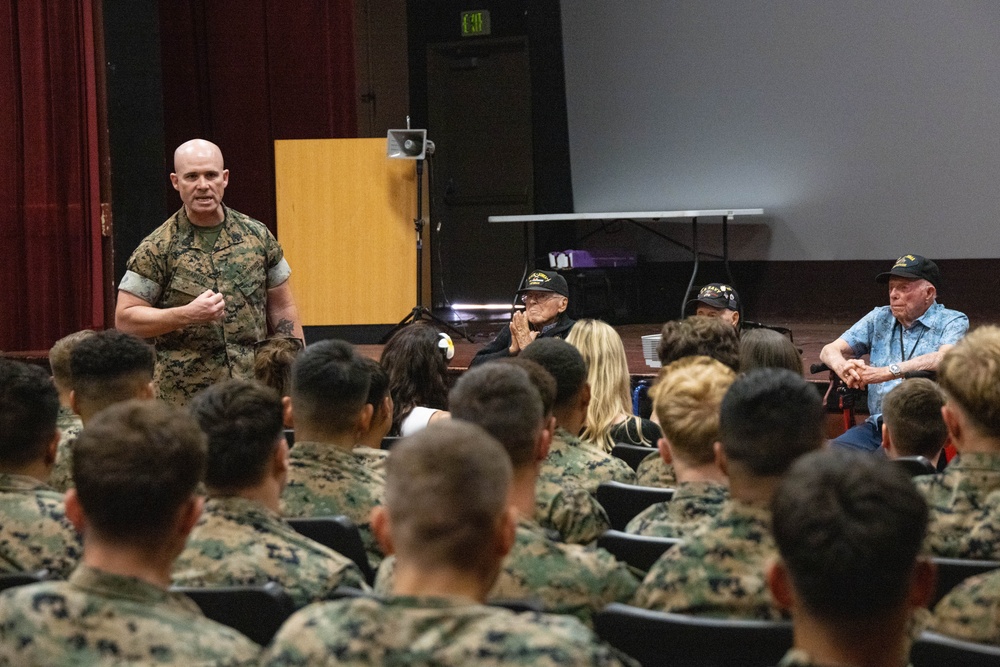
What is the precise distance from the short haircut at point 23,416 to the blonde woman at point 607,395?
169 centimetres

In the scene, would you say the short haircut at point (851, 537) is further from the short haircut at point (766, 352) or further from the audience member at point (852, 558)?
the short haircut at point (766, 352)

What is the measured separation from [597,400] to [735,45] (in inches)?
235

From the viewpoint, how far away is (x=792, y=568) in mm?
1247

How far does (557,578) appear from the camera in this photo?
189cm

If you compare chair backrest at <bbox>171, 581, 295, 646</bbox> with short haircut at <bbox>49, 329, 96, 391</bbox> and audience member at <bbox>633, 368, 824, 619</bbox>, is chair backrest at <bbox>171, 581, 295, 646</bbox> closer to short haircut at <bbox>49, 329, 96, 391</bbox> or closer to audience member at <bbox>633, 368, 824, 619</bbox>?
audience member at <bbox>633, 368, 824, 619</bbox>

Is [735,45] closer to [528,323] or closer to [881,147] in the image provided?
[881,147]

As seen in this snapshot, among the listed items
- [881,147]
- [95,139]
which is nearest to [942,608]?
[95,139]

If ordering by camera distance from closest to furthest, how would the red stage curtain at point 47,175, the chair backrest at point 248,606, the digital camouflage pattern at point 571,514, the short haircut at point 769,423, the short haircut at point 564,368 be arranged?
the chair backrest at point 248,606, the short haircut at point 769,423, the digital camouflage pattern at point 571,514, the short haircut at point 564,368, the red stage curtain at point 47,175

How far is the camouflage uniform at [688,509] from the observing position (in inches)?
87.4

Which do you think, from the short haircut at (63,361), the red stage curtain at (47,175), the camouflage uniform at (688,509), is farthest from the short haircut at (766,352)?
the red stage curtain at (47,175)

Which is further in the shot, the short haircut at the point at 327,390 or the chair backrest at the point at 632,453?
the chair backrest at the point at 632,453

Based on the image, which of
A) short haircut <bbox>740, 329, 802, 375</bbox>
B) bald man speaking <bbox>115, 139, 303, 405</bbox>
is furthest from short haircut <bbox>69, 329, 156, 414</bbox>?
short haircut <bbox>740, 329, 802, 375</bbox>

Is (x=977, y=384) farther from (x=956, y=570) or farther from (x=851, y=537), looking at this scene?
(x=851, y=537)

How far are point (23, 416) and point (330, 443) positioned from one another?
0.64 m
